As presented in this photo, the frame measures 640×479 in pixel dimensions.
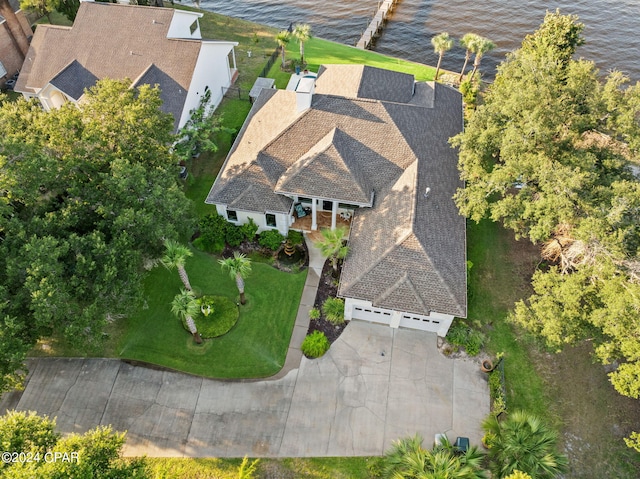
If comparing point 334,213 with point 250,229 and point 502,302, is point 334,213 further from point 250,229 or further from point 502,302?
point 502,302

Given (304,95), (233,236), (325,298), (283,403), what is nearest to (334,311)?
(325,298)

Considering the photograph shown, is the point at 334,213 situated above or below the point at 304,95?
below

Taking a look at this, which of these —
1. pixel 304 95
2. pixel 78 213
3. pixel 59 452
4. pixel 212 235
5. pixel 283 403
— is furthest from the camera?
pixel 304 95

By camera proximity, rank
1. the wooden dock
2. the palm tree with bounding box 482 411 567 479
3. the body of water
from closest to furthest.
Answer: the palm tree with bounding box 482 411 567 479
the body of water
the wooden dock

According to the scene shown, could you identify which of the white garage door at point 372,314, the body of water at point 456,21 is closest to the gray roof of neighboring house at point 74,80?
the white garage door at point 372,314

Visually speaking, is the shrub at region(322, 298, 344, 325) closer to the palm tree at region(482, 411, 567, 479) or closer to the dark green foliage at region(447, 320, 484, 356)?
the dark green foliage at region(447, 320, 484, 356)

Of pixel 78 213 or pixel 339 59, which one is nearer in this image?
pixel 78 213

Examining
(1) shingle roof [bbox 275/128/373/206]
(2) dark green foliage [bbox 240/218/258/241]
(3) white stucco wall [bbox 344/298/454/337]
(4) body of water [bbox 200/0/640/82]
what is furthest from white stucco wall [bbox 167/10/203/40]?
(3) white stucco wall [bbox 344/298/454/337]

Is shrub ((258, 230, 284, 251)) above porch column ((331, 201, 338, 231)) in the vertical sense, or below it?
below
